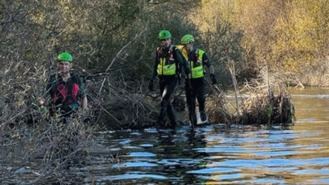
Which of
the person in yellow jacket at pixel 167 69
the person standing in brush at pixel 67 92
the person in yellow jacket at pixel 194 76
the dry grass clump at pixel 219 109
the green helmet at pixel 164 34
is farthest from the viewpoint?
the dry grass clump at pixel 219 109

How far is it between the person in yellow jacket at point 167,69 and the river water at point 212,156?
0.62 metres

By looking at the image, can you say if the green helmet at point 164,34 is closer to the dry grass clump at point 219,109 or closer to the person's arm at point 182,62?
the person's arm at point 182,62

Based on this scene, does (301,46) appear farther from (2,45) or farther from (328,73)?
(2,45)

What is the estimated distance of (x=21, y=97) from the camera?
7773 millimetres

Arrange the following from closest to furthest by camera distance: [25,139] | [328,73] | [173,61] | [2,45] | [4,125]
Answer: [4,125] → [25,139] → [2,45] → [173,61] → [328,73]

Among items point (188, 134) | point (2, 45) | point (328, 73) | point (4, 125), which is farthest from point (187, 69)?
point (328, 73)

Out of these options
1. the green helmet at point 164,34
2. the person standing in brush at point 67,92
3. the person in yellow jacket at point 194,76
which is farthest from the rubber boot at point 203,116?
the person standing in brush at point 67,92

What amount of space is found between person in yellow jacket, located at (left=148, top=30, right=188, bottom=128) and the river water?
0.62m

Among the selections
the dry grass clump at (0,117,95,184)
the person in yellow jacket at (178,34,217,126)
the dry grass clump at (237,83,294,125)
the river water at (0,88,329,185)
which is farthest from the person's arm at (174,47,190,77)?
the dry grass clump at (0,117,95,184)

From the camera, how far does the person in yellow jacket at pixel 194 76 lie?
18.0 m

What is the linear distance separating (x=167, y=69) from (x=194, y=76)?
97 centimetres

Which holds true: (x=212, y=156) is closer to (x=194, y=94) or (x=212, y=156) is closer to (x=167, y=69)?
(x=167, y=69)

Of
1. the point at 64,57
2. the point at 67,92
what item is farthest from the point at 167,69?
the point at 64,57

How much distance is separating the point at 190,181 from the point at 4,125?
10.7 feet
